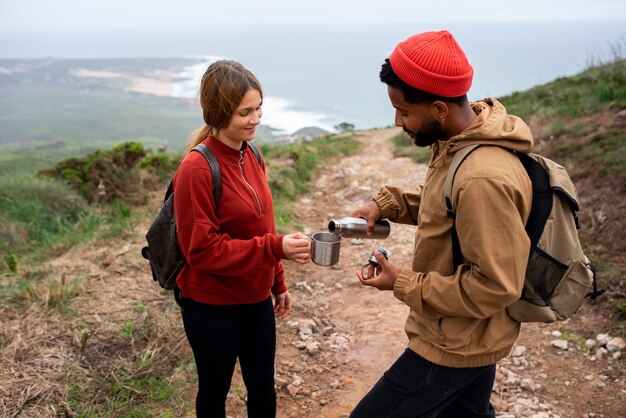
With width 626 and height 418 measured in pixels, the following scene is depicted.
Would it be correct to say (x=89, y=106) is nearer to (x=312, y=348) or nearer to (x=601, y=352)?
(x=312, y=348)

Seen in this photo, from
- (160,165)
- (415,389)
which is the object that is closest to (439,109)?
(415,389)

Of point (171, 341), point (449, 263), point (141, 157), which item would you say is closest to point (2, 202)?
point (141, 157)

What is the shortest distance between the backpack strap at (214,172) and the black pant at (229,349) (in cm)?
54

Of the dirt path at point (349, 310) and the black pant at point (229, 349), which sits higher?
the black pant at point (229, 349)

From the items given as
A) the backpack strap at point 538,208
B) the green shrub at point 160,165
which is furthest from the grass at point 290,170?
the backpack strap at point 538,208

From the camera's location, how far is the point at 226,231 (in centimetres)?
231

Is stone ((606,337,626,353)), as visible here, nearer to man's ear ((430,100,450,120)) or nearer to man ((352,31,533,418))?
man ((352,31,533,418))

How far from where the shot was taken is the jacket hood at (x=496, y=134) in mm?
1759

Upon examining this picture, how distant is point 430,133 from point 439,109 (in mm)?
98

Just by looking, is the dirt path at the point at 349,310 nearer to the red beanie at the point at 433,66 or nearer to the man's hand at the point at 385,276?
the man's hand at the point at 385,276

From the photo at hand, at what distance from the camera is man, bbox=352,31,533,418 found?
165 cm

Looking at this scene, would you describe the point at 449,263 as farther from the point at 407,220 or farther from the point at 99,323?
the point at 99,323

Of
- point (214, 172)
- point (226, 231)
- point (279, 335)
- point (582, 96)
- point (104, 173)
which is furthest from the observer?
point (582, 96)

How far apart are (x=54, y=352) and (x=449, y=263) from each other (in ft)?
9.65
